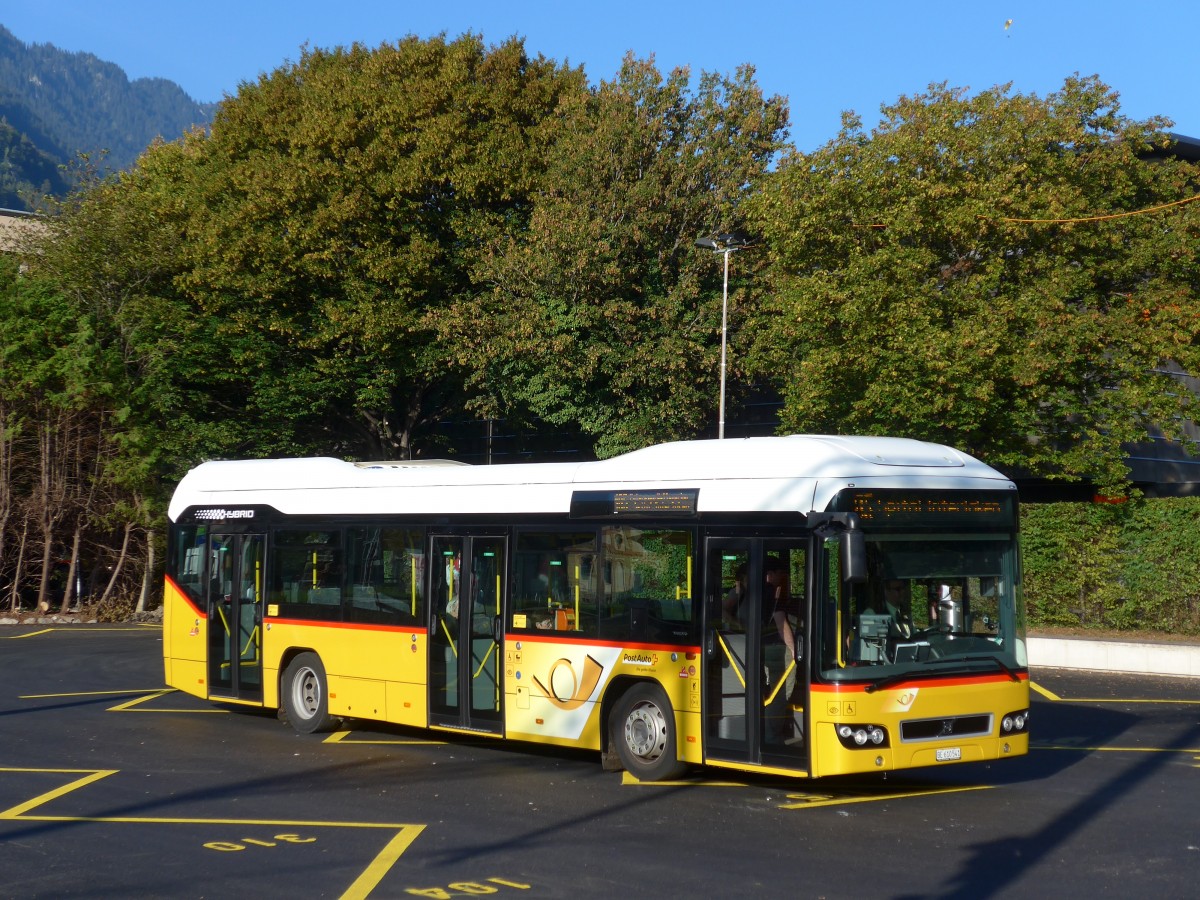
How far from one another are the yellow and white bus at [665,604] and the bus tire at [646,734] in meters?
0.02

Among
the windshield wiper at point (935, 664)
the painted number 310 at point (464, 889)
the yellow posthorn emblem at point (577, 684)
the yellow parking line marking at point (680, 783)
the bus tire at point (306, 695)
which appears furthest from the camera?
the bus tire at point (306, 695)

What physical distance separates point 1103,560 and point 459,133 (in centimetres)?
1882

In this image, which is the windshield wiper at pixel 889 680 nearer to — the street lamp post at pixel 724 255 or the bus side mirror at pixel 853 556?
the bus side mirror at pixel 853 556

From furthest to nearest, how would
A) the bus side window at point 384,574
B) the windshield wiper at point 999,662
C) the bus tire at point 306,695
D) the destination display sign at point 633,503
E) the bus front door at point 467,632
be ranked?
1. the bus tire at point 306,695
2. the bus side window at point 384,574
3. the bus front door at point 467,632
4. the destination display sign at point 633,503
5. the windshield wiper at point 999,662

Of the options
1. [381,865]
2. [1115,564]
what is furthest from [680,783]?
[1115,564]

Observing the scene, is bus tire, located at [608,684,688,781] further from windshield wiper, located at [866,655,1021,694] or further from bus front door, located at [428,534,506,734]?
windshield wiper, located at [866,655,1021,694]

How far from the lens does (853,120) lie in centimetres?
2878

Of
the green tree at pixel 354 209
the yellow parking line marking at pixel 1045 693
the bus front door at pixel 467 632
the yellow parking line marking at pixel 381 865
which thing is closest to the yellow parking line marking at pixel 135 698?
the bus front door at pixel 467 632

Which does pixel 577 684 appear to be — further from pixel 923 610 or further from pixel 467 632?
pixel 923 610

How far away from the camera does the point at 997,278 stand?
26859 millimetres

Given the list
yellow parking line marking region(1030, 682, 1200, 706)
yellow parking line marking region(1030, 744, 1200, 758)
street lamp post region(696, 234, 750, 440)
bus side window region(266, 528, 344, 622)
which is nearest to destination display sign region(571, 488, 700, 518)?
bus side window region(266, 528, 344, 622)

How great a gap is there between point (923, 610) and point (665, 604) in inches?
90.7

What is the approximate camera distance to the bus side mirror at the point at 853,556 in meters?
9.88

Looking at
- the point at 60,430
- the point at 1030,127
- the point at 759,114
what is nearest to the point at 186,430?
the point at 60,430
